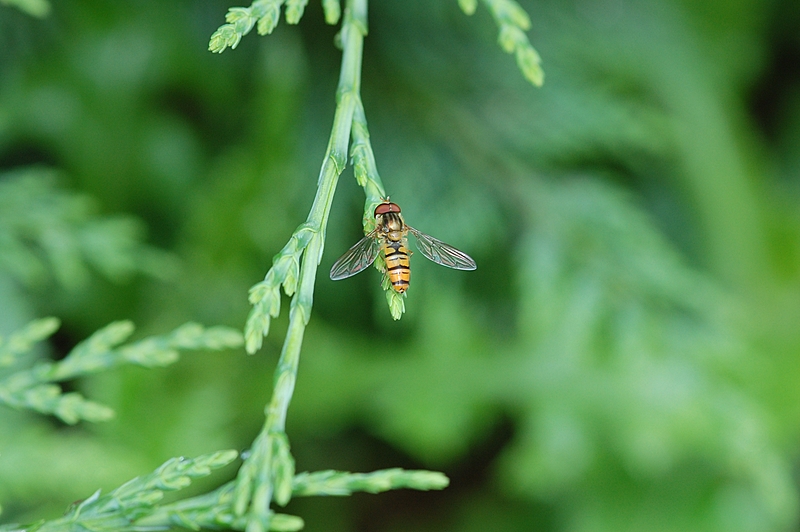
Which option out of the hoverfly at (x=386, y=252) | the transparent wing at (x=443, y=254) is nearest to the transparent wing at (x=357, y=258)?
the hoverfly at (x=386, y=252)

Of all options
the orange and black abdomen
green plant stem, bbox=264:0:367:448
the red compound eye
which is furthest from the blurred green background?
green plant stem, bbox=264:0:367:448

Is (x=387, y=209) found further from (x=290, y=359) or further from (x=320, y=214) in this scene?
(x=290, y=359)

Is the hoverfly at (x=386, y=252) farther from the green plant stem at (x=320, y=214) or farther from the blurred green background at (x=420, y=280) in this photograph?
the blurred green background at (x=420, y=280)

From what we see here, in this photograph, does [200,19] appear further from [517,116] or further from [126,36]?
[517,116]

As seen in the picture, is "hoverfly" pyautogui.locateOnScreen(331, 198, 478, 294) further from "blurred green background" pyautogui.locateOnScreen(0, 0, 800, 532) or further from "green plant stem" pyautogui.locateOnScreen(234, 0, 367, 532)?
"blurred green background" pyautogui.locateOnScreen(0, 0, 800, 532)

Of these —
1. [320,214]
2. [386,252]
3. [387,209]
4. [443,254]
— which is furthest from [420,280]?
[320,214]
